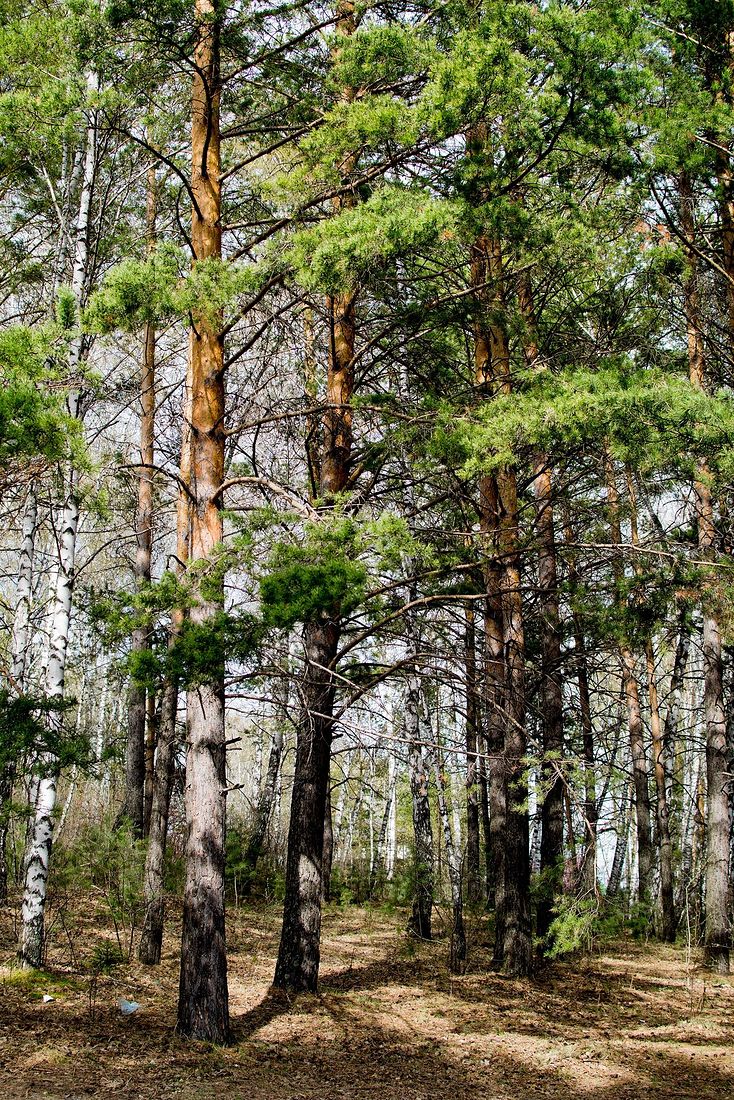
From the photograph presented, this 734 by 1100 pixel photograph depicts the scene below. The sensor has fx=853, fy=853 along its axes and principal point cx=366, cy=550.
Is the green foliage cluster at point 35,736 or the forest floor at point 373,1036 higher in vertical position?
the green foliage cluster at point 35,736

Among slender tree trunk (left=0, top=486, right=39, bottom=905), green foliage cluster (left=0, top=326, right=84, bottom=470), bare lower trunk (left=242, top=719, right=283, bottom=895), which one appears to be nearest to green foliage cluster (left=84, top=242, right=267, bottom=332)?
green foliage cluster (left=0, top=326, right=84, bottom=470)

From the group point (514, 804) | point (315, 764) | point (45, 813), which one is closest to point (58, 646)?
point (45, 813)

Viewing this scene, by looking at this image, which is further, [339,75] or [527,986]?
[527,986]

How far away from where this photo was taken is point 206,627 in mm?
5973

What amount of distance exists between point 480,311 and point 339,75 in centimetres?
247

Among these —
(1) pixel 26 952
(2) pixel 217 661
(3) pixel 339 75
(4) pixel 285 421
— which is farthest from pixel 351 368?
(1) pixel 26 952

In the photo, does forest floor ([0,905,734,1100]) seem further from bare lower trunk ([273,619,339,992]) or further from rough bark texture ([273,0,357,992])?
rough bark texture ([273,0,357,992])

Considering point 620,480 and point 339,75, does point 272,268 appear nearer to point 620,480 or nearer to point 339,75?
point 339,75

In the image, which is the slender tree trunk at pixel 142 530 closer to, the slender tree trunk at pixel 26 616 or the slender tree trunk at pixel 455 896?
the slender tree trunk at pixel 26 616

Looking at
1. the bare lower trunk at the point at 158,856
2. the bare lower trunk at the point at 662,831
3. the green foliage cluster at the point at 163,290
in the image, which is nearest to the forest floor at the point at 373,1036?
the bare lower trunk at the point at 158,856

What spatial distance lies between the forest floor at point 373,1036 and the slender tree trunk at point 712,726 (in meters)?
0.59

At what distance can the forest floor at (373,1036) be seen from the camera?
19.0 ft

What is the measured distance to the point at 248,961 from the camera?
959cm

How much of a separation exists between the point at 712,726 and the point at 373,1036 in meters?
5.95
